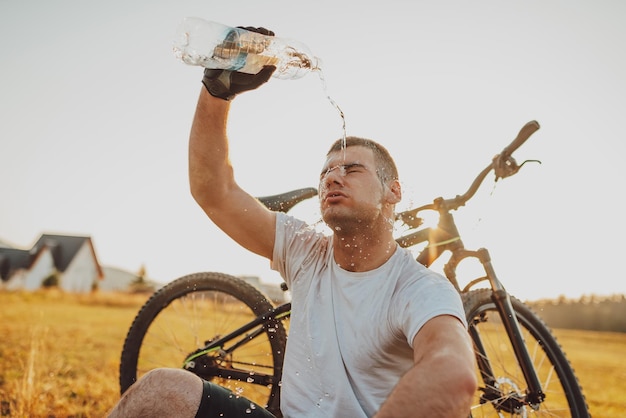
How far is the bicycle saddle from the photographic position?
2.65m

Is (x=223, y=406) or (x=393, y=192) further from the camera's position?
(x=393, y=192)

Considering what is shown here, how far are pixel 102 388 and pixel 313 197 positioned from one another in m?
2.90

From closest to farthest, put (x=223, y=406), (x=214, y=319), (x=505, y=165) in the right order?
(x=223, y=406) → (x=505, y=165) → (x=214, y=319)

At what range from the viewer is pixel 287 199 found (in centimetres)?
267

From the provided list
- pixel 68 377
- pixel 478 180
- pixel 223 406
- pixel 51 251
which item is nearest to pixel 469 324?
pixel 478 180

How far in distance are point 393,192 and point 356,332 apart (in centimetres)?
83

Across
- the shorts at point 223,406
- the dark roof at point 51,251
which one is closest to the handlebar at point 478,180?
the shorts at point 223,406

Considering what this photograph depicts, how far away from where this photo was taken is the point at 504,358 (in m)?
2.99

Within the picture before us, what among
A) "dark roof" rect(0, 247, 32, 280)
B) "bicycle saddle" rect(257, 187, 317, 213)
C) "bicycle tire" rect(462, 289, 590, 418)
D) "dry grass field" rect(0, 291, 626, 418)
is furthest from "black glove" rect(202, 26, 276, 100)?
"dark roof" rect(0, 247, 32, 280)

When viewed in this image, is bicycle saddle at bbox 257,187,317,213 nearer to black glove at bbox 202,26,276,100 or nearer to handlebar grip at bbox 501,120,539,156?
black glove at bbox 202,26,276,100

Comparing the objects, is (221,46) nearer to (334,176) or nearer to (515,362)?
(334,176)

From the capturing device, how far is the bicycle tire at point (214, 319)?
2.77 metres

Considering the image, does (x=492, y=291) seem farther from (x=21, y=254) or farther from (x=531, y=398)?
(x=21, y=254)

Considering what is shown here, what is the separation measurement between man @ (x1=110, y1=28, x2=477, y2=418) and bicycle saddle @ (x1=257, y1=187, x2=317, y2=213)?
38cm
